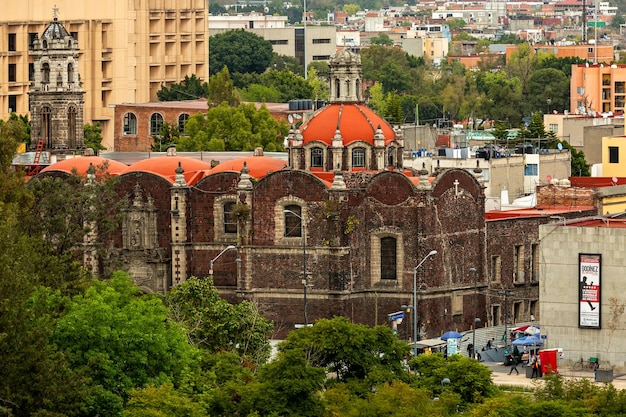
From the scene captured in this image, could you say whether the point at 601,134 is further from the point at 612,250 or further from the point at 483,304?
the point at 612,250

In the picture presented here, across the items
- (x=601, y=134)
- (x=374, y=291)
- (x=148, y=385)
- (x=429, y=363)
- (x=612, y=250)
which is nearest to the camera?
(x=148, y=385)

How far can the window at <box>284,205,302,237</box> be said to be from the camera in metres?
123

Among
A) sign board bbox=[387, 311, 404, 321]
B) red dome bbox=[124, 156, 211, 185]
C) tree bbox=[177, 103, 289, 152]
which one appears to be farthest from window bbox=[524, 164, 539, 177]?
sign board bbox=[387, 311, 404, 321]

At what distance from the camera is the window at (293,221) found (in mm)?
122625

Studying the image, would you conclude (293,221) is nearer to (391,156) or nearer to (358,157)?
(358,157)

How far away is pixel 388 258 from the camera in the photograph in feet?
402

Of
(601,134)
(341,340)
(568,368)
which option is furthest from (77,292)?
(601,134)

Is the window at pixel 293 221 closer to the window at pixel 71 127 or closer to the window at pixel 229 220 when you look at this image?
the window at pixel 229 220

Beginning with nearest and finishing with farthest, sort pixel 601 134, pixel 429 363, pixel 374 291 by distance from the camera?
pixel 429 363 → pixel 374 291 → pixel 601 134

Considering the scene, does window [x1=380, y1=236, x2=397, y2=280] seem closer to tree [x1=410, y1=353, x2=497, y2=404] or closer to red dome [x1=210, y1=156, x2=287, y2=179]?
red dome [x1=210, y1=156, x2=287, y2=179]

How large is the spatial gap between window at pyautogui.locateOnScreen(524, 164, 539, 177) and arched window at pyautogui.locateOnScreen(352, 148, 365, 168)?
25317mm

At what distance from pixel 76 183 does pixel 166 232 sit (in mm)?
5135

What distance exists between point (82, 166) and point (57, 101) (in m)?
15.2

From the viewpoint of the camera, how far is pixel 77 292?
338 ft
